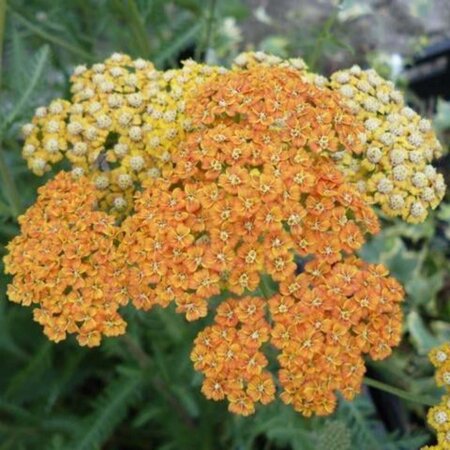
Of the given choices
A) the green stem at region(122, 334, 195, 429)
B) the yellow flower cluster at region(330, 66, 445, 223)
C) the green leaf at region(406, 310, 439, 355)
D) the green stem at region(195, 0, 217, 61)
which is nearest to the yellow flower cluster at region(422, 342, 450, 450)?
the yellow flower cluster at region(330, 66, 445, 223)

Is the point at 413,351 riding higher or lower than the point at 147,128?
lower

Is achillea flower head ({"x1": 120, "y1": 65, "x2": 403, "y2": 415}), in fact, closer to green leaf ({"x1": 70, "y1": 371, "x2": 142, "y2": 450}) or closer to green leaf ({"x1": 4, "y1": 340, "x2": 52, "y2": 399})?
green leaf ({"x1": 70, "y1": 371, "x2": 142, "y2": 450})

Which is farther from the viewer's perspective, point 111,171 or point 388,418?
point 388,418

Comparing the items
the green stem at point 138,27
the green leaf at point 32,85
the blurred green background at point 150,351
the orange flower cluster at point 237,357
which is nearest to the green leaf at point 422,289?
the blurred green background at point 150,351

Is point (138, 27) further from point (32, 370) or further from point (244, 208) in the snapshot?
point (32, 370)

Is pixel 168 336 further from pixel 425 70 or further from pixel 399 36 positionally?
pixel 399 36

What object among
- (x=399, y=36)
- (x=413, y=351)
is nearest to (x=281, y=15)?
(x=399, y=36)

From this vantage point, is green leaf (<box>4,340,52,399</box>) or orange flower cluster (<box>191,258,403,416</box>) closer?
orange flower cluster (<box>191,258,403,416</box>)
